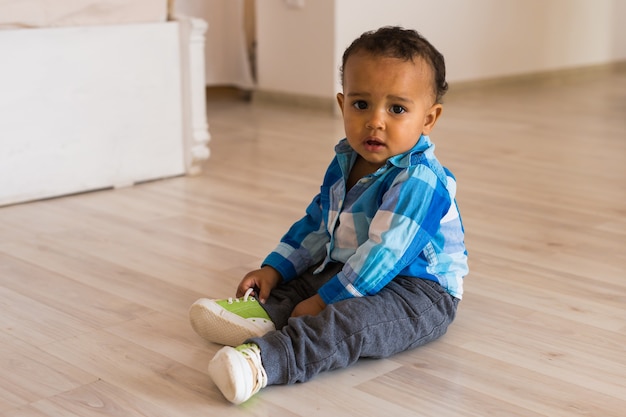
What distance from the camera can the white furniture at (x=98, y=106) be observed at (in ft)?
6.47

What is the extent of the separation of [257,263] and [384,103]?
496 millimetres

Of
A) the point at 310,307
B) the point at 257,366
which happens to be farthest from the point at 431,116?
the point at 257,366

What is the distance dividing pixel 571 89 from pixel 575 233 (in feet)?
7.35

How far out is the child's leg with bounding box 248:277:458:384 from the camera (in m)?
1.09

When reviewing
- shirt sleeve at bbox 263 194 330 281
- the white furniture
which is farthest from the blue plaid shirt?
the white furniture

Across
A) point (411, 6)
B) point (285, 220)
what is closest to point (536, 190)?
point (285, 220)

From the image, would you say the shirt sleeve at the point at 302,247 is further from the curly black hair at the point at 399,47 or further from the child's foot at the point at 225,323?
the curly black hair at the point at 399,47

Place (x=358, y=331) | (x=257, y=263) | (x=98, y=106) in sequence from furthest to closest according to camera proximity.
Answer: (x=98, y=106) < (x=257, y=263) < (x=358, y=331)

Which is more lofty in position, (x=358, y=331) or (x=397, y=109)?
(x=397, y=109)

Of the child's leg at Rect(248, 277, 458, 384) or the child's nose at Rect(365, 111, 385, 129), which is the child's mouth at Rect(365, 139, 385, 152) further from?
the child's leg at Rect(248, 277, 458, 384)

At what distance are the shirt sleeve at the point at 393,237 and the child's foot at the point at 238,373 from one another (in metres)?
0.17

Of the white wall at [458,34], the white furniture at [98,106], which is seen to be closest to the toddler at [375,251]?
the white furniture at [98,106]

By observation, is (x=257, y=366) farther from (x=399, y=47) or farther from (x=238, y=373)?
(x=399, y=47)

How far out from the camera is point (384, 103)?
3.96 ft
